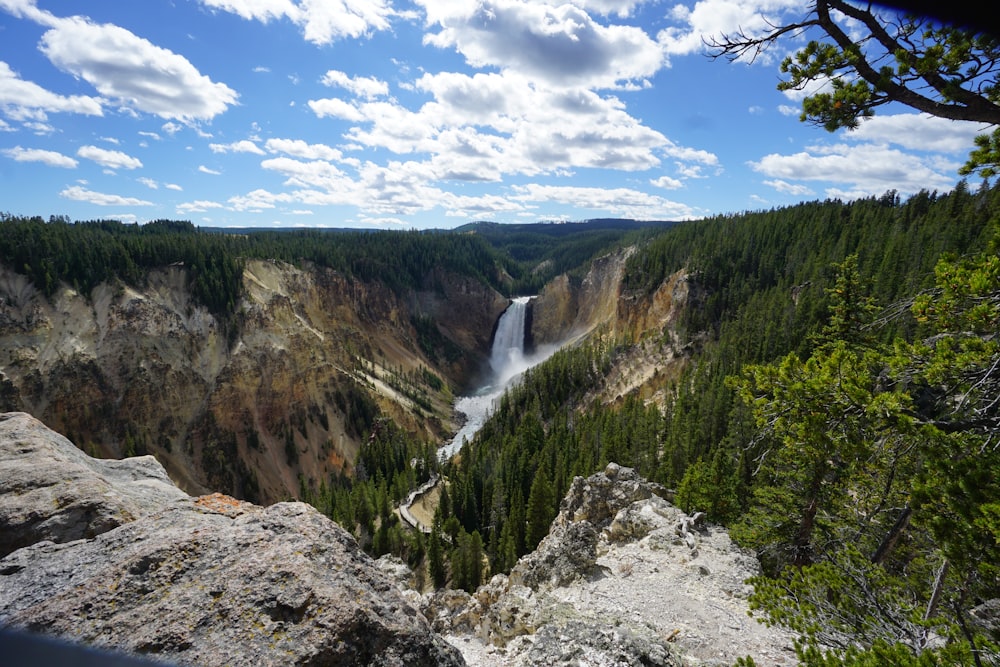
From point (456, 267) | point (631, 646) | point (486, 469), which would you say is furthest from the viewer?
point (456, 267)

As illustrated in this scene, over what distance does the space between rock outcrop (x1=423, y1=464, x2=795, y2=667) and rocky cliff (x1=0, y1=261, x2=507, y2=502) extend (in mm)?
52701

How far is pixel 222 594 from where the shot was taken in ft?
13.7

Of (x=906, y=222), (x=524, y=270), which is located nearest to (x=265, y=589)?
(x=906, y=222)

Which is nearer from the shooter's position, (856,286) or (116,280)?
(856,286)

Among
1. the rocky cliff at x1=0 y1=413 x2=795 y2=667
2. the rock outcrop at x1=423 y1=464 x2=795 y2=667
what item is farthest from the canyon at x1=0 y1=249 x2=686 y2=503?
the rocky cliff at x1=0 y1=413 x2=795 y2=667

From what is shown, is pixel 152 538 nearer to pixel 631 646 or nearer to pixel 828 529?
pixel 631 646

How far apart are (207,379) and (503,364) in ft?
232

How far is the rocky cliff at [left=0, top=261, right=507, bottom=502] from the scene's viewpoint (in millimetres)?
53719

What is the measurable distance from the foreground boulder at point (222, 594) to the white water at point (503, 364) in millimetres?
80129

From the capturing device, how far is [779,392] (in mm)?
7484

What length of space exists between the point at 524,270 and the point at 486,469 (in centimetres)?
14092

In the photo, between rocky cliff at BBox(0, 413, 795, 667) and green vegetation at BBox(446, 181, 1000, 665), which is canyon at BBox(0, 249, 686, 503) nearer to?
green vegetation at BBox(446, 181, 1000, 665)

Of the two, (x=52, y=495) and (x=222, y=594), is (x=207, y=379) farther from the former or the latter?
(x=222, y=594)

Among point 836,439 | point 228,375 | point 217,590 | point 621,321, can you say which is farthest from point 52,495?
point 621,321
